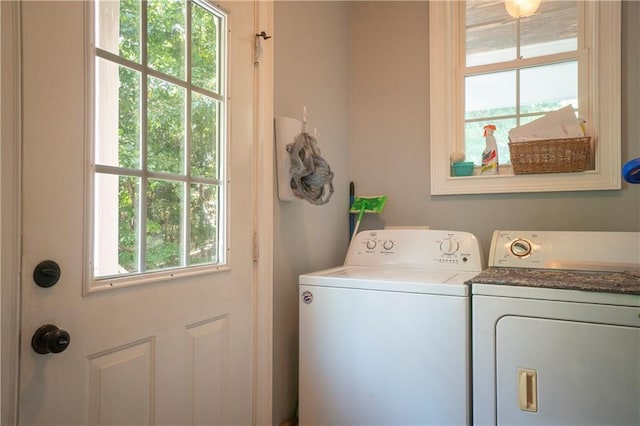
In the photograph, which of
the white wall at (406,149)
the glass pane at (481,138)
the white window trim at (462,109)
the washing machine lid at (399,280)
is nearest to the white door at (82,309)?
the washing machine lid at (399,280)

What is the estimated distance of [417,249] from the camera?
181cm

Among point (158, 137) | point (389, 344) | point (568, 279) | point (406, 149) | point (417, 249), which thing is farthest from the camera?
point (406, 149)

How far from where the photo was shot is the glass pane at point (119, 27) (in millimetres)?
1002

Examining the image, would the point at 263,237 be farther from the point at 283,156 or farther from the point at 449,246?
the point at 449,246

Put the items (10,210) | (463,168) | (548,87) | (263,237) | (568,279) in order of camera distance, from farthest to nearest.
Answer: (463,168) → (548,87) → (263,237) → (568,279) → (10,210)

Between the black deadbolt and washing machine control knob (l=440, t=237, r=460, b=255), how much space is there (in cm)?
144

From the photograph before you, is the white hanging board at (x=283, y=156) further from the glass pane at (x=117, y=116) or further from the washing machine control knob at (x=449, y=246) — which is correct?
the washing machine control knob at (x=449, y=246)

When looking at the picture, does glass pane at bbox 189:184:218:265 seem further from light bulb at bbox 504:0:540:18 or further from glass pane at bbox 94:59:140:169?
light bulb at bbox 504:0:540:18

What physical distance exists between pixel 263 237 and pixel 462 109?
1305 millimetres

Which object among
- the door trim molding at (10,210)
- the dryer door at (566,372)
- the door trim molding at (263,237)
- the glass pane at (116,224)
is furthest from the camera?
the door trim molding at (263,237)

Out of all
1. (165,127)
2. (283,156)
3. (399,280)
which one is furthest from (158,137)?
(399,280)

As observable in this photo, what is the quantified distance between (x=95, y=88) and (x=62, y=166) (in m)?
0.22

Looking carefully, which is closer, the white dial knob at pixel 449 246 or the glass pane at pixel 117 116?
the glass pane at pixel 117 116

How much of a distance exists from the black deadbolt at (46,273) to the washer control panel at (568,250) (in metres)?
1.58
